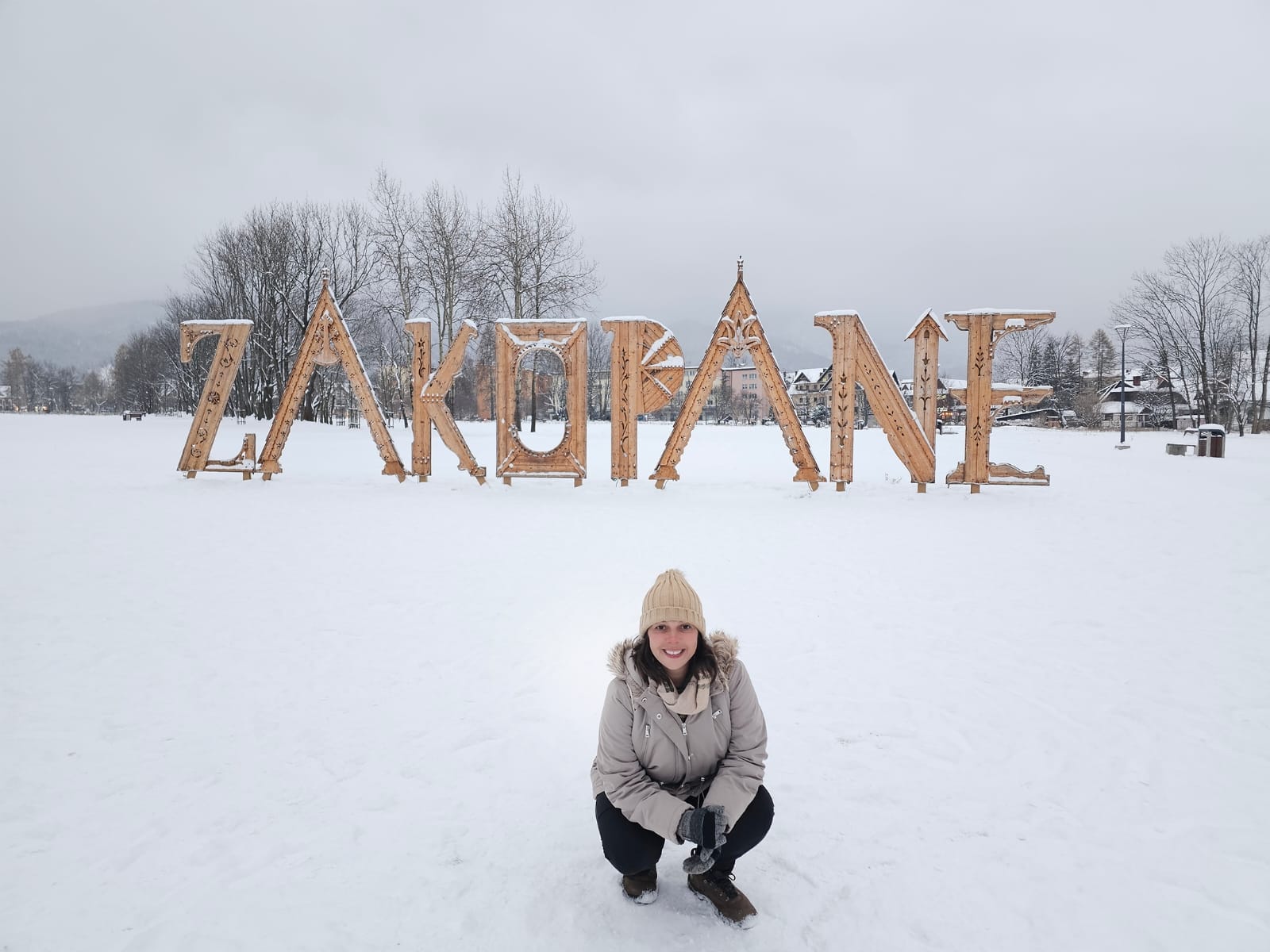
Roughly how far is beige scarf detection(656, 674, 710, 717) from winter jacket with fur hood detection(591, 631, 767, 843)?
0.04 m

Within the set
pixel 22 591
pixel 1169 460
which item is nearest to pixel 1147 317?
pixel 1169 460

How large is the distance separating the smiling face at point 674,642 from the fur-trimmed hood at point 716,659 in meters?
0.10

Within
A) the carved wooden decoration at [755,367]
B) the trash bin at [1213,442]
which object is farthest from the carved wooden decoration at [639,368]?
the trash bin at [1213,442]

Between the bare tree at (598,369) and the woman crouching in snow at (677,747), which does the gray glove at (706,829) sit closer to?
the woman crouching in snow at (677,747)

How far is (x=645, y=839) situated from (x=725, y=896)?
37 centimetres

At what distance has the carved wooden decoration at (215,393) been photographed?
39.3 ft

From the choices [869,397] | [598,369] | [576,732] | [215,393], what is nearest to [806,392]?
[598,369]

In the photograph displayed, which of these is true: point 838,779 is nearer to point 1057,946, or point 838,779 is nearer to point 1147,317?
point 1057,946

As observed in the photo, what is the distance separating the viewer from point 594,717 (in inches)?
163

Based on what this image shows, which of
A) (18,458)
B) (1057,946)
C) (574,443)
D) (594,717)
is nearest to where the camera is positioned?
(1057,946)

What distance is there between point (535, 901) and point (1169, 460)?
23.6 meters

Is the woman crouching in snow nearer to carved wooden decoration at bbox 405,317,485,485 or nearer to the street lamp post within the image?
carved wooden decoration at bbox 405,317,485,485

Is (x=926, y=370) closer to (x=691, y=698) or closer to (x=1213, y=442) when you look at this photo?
(x=691, y=698)

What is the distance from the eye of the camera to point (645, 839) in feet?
8.29
